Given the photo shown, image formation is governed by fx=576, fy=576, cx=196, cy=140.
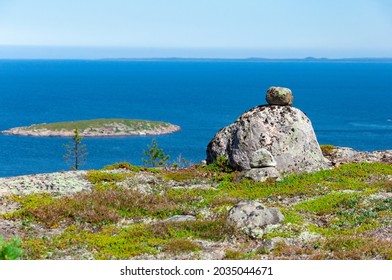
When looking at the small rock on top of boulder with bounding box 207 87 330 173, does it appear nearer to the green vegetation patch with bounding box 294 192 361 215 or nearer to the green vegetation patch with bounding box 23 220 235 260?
the green vegetation patch with bounding box 294 192 361 215

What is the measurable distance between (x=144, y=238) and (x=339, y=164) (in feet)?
69.2

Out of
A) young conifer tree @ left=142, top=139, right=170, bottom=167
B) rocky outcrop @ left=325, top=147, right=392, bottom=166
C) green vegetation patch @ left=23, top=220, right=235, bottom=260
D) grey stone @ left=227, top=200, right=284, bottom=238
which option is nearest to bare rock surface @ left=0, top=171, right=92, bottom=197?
green vegetation patch @ left=23, top=220, right=235, bottom=260

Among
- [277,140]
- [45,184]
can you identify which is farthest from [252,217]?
[277,140]

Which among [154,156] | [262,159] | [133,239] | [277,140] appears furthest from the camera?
[154,156]

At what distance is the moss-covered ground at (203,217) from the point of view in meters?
21.7

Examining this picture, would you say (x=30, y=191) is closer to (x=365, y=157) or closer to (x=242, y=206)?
(x=242, y=206)

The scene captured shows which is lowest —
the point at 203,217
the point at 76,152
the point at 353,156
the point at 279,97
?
the point at 76,152

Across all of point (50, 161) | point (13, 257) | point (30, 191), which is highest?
point (13, 257)

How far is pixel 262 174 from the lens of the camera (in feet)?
116

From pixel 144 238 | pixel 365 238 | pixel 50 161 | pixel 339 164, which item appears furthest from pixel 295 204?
pixel 50 161

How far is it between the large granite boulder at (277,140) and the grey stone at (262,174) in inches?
67.5

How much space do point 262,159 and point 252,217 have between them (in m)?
12.0

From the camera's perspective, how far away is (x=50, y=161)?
6885 inches

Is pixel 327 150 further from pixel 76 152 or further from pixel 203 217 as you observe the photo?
pixel 76 152
